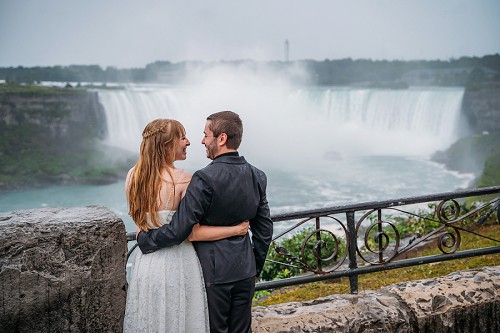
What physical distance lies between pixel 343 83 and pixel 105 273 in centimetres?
5633

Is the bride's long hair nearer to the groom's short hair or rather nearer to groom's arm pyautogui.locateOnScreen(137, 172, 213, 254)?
groom's arm pyautogui.locateOnScreen(137, 172, 213, 254)

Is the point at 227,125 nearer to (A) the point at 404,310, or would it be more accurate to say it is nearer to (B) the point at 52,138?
(A) the point at 404,310

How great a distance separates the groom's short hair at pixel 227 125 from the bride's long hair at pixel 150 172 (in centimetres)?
18

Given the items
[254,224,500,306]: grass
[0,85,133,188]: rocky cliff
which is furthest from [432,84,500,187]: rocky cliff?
[254,224,500,306]: grass

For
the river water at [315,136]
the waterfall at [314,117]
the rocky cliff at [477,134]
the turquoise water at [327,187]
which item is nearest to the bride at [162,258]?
the turquoise water at [327,187]

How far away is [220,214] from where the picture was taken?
2.54 m

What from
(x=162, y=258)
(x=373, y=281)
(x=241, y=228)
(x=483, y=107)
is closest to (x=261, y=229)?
(x=241, y=228)

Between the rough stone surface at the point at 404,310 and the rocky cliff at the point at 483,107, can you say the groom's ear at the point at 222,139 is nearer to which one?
the rough stone surface at the point at 404,310

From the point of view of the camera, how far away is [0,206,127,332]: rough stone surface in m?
2.35

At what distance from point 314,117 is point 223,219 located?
40.5 meters

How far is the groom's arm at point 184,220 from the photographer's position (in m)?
2.41

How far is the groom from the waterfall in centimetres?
3477

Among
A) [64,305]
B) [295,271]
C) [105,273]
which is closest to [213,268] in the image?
[105,273]

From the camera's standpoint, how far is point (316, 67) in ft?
192
